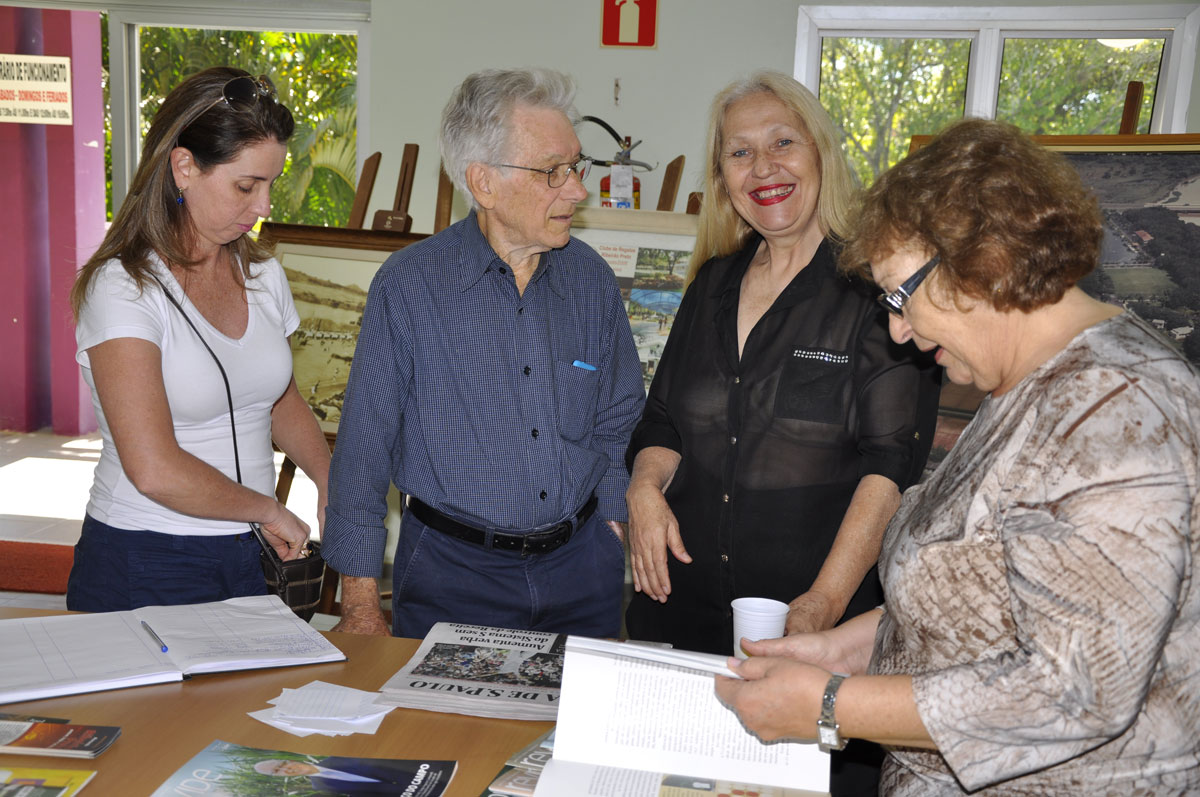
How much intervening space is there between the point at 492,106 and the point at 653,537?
3.06 feet

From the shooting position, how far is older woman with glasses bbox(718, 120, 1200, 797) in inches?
37.5

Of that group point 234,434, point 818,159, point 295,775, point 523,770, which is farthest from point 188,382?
point 818,159

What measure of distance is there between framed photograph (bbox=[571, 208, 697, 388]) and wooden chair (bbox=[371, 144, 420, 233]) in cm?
74

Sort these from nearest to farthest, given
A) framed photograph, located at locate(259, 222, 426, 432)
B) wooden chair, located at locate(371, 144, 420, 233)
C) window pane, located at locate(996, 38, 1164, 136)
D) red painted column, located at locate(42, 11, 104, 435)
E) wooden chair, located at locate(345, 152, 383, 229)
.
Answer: framed photograph, located at locate(259, 222, 426, 432) → wooden chair, located at locate(371, 144, 420, 233) → wooden chair, located at locate(345, 152, 383, 229) → window pane, located at locate(996, 38, 1164, 136) → red painted column, located at locate(42, 11, 104, 435)

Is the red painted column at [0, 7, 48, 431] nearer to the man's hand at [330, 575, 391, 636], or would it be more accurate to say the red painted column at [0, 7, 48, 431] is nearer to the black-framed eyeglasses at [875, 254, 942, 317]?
the man's hand at [330, 575, 391, 636]

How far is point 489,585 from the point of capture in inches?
77.0

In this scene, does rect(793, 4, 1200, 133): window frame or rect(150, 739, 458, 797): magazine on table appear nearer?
rect(150, 739, 458, 797): magazine on table

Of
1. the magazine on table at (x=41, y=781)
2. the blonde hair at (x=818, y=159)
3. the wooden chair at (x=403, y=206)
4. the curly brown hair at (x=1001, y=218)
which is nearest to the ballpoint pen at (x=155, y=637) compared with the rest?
the magazine on table at (x=41, y=781)

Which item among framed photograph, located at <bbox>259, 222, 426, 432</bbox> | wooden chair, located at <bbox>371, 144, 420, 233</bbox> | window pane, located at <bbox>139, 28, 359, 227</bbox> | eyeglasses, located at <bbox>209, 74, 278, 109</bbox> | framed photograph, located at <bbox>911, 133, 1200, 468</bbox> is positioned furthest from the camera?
window pane, located at <bbox>139, 28, 359, 227</bbox>

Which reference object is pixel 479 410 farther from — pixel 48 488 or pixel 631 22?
pixel 48 488

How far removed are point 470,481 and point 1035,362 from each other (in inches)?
44.5

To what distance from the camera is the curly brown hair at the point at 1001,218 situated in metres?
1.08

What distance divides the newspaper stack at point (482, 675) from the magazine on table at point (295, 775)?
162 millimetres

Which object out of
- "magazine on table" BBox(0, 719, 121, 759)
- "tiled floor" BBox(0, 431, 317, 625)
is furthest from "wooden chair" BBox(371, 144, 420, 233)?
"magazine on table" BBox(0, 719, 121, 759)
